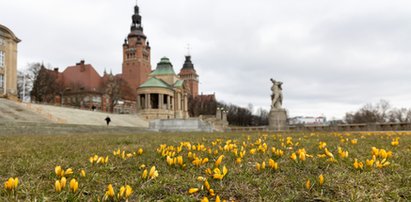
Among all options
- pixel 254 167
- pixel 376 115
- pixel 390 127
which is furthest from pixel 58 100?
pixel 376 115

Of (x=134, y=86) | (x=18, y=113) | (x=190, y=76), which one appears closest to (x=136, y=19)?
(x=134, y=86)

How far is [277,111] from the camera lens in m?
26.6

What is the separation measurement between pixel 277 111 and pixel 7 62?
5083 cm

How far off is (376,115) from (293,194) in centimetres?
8854

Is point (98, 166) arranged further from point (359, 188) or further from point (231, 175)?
point (359, 188)

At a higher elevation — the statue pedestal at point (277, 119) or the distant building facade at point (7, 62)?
the distant building facade at point (7, 62)

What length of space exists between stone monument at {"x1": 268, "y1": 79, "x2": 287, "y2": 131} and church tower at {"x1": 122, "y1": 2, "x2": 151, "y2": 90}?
8011cm

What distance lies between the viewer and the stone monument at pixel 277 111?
2620 centimetres

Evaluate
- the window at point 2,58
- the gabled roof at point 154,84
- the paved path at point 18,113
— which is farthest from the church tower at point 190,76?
the paved path at point 18,113

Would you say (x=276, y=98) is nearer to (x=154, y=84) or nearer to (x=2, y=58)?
(x=154, y=84)

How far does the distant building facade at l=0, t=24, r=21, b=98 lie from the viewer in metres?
49.3

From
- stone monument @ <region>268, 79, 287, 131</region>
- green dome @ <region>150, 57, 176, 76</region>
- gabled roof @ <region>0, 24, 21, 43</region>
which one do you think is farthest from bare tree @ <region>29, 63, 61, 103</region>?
stone monument @ <region>268, 79, 287, 131</region>

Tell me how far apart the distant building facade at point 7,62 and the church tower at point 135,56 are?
49541 millimetres

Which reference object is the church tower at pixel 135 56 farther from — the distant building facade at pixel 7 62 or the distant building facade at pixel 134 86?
the distant building facade at pixel 7 62
